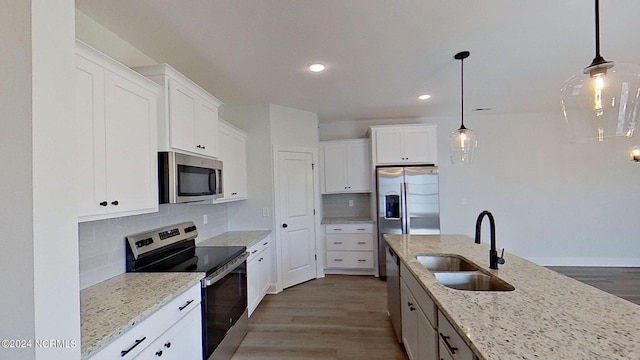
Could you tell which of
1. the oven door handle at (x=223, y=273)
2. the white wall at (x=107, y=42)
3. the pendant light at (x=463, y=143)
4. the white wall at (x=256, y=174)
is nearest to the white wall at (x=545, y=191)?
the pendant light at (x=463, y=143)

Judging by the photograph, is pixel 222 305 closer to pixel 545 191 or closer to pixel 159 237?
pixel 159 237

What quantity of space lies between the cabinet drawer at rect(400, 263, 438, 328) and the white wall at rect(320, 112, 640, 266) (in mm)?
3253

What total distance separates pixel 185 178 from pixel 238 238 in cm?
136

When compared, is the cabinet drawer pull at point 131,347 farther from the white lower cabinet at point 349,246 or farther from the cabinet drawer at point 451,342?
the white lower cabinet at point 349,246

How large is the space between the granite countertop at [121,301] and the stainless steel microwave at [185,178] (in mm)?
548

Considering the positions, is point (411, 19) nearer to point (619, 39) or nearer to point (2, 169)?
point (619, 39)

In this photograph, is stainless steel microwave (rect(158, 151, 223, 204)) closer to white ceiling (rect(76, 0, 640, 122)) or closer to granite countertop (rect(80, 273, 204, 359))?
granite countertop (rect(80, 273, 204, 359))

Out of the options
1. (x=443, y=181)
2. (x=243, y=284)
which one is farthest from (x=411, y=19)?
(x=443, y=181)

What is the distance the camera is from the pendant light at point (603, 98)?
1.46 metres

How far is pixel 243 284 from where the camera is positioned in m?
2.78

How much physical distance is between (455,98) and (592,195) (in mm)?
3127

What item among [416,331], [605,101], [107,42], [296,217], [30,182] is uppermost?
[107,42]

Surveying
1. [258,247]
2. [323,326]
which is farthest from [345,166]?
[323,326]

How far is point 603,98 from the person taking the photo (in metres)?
1.52
